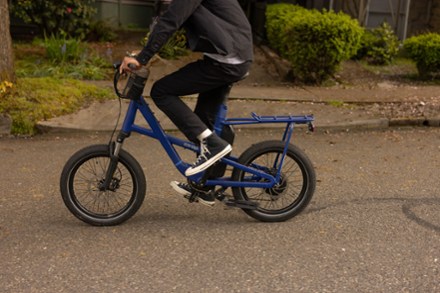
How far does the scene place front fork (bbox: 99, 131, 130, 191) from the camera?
4.41 m

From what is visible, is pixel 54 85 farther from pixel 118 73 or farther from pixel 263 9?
pixel 263 9

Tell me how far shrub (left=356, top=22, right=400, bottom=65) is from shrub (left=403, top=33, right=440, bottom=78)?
1.06 metres

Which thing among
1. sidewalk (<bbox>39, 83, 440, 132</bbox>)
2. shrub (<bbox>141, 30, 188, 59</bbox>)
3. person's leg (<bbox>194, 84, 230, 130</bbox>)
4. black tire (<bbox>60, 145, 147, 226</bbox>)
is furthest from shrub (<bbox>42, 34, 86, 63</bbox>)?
person's leg (<bbox>194, 84, 230, 130</bbox>)

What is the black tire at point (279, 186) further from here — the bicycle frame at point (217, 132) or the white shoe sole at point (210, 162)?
the white shoe sole at point (210, 162)

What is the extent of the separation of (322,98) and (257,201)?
4.73 metres

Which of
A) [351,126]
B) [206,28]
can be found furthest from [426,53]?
[206,28]

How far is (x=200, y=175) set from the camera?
4496mm

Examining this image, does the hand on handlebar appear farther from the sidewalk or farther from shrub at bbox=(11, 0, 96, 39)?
shrub at bbox=(11, 0, 96, 39)

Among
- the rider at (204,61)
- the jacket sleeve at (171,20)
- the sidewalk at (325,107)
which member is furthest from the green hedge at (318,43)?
the jacket sleeve at (171,20)

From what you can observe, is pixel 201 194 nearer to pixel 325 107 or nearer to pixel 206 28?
pixel 206 28

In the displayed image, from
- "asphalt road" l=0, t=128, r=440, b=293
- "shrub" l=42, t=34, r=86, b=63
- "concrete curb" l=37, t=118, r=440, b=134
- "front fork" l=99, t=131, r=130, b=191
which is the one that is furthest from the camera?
"shrub" l=42, t=34, r=86, b=63

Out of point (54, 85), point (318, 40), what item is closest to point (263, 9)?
point (318, 40)

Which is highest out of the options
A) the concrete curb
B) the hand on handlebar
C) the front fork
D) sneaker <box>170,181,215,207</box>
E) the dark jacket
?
the dark jacket

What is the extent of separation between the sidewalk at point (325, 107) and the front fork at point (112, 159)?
9.83 feet
